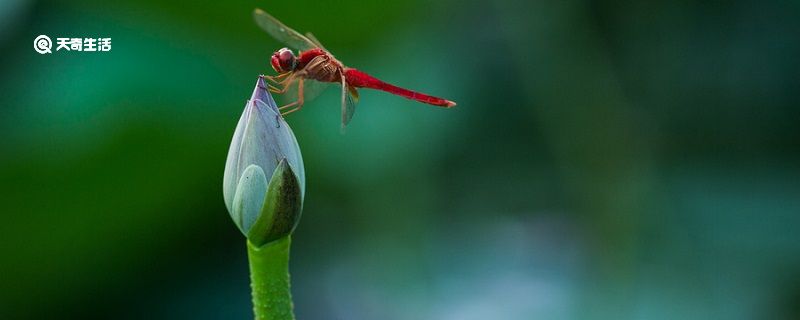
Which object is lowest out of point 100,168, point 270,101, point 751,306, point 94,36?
point 270,101

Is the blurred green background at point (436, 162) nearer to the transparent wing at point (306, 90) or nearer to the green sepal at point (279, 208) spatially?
the transparent wing at point (306, 90)

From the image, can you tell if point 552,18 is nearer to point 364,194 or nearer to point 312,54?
point 364,194

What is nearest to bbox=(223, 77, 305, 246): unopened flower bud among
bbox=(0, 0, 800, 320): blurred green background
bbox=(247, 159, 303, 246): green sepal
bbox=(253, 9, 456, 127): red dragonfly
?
bbox=(247, 159, 303, 246): green sepal

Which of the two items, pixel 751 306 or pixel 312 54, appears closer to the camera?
pixel 312 54

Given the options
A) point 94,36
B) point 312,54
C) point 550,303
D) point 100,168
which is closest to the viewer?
point 312,54

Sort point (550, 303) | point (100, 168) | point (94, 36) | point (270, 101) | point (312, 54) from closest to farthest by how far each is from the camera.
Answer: point (270, 101)
point (312, 54)
point (100, 168)
point (94, 36)
point (550, 303)

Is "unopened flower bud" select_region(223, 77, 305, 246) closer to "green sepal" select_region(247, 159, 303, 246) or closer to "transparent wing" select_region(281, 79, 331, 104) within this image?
"green sepal" select_region(247, 159, 303, 246)

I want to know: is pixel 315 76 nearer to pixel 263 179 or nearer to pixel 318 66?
pixel 318 66

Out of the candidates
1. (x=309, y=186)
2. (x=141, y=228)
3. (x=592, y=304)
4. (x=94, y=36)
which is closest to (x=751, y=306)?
(x=592, y=304)
